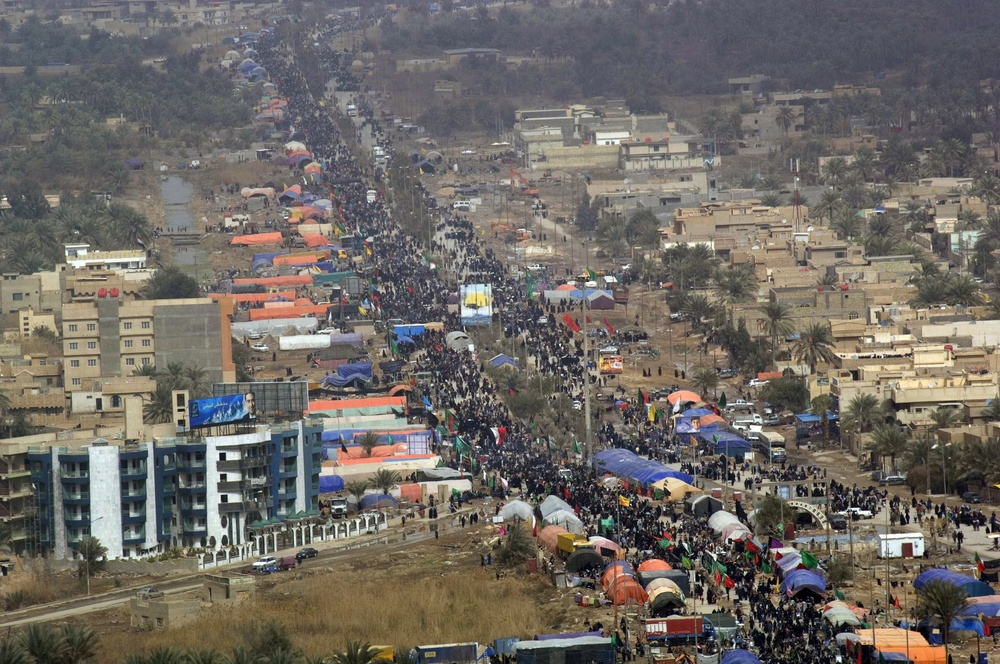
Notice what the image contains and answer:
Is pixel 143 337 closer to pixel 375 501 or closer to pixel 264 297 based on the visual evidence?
pixel 264 297

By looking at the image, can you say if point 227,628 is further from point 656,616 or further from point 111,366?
point 111,366

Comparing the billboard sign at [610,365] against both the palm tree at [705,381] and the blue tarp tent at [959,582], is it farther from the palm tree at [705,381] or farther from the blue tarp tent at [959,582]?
the blue tarp tent at [959,582]

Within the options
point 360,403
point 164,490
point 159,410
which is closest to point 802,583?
point 164,490

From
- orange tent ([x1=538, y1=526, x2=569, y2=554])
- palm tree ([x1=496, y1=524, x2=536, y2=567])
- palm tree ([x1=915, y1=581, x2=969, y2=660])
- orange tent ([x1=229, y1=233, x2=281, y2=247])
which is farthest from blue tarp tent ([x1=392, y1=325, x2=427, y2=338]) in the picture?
palm tree ([x1=915, y1=581, x2=969, y2=660])

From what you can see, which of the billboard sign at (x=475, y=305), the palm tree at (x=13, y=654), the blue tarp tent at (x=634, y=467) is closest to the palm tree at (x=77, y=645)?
the palm tree at (x=13, y=654)

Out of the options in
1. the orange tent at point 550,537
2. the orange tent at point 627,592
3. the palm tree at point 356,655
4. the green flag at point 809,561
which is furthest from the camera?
the orange tent at point 550,537
